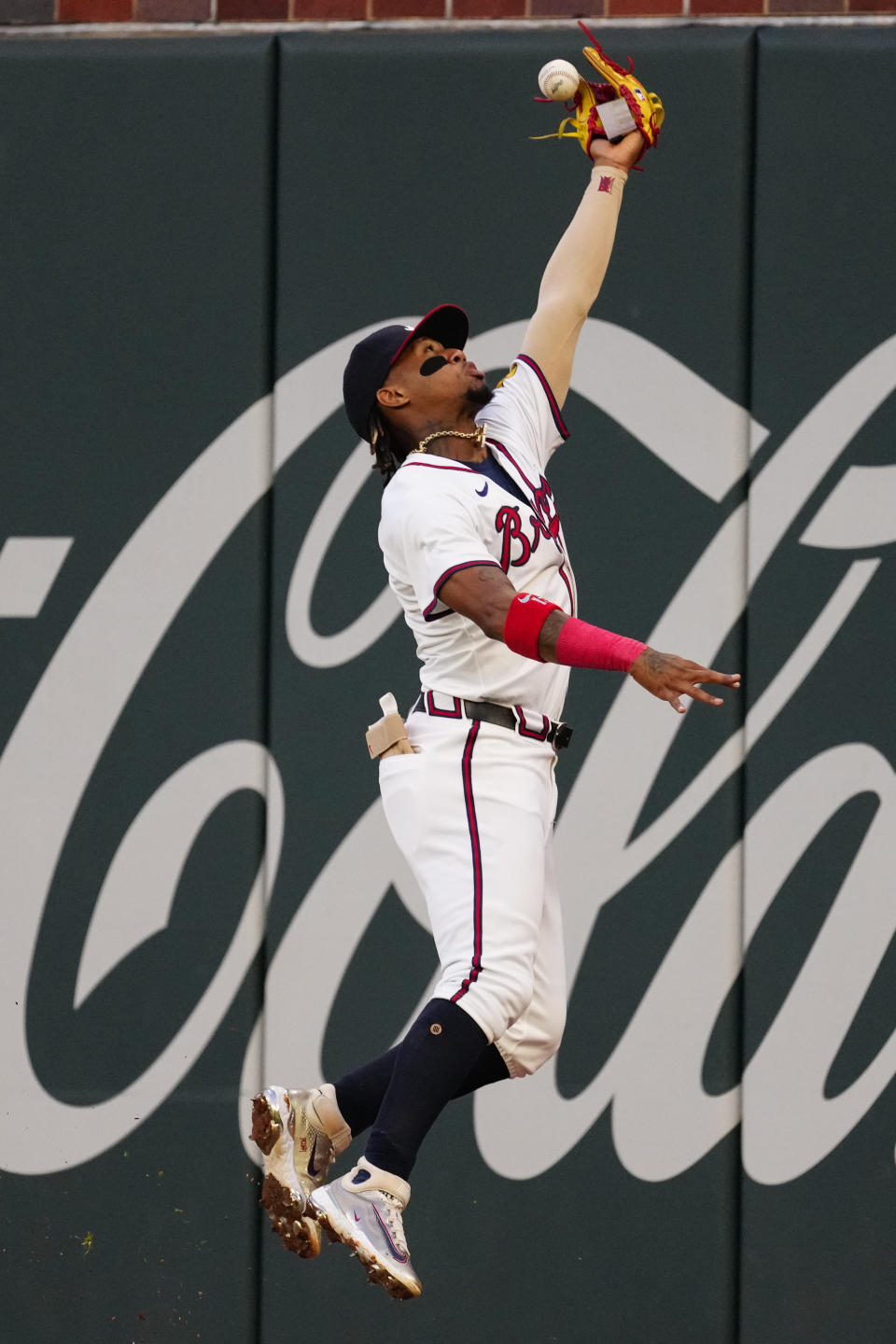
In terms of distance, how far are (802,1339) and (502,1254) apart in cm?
79

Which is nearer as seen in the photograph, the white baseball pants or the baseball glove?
the white baseball pants

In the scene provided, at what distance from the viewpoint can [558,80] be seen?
3.24m

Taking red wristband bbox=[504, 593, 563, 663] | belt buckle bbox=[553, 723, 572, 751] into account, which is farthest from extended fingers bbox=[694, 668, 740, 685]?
belt buckle bbox=[553, 723, 572, 751]

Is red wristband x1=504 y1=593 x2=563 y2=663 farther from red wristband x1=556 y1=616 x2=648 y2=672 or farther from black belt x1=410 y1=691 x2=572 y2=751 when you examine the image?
black belt x1=410 y1=691 x2=572 y2=751

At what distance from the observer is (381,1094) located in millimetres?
3010

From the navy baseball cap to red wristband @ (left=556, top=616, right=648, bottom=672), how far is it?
2.37 ft

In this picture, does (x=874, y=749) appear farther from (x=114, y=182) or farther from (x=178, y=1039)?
(x=114, y=182)

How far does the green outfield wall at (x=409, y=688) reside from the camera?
171 inches

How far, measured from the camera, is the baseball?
10.6ft

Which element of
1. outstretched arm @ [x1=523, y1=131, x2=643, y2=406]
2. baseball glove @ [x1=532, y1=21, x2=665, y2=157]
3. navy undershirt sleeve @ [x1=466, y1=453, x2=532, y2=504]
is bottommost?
navy undershirt sleeve @ [x1=466, y1=453, x2=532, y2=504]

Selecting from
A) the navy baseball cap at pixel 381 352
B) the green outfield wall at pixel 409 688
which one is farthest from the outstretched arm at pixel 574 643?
the green outfield wall at pixel 409 688

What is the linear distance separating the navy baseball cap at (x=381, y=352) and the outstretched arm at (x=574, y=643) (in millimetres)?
522

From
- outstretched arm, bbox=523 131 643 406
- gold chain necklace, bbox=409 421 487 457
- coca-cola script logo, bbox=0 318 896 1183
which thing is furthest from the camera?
coca-cola script logo, bbox=0 318 896 1183

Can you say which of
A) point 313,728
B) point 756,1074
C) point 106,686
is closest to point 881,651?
point 756,1074
